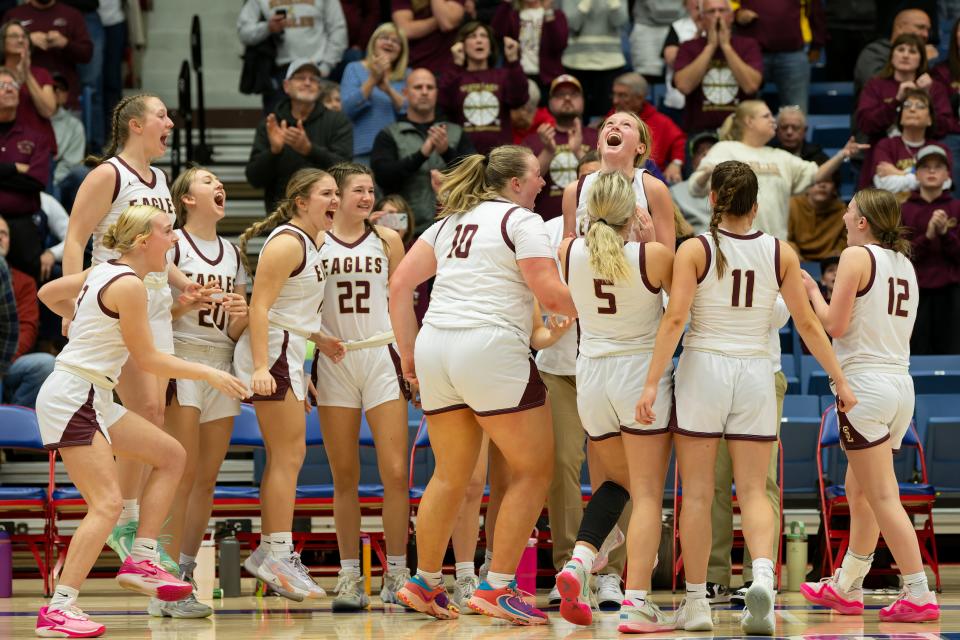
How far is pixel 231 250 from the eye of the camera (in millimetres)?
6988

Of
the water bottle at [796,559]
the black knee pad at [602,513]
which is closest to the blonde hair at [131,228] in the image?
the black knee pad at [602,513]

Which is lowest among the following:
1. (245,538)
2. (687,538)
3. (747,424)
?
(245,538)

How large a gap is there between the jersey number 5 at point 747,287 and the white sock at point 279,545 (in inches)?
96.4

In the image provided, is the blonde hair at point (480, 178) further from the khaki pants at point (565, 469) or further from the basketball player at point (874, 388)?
the basketball player at point (874, 388)

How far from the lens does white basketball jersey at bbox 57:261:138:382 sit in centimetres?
595

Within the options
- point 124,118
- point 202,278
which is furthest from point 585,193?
point 124,118

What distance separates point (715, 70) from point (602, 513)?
6296 mm

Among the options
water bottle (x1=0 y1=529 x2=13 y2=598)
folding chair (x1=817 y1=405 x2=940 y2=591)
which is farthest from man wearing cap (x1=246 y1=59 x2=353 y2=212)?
folding chair (x1=817 y1=405 x2=940 y2=591)

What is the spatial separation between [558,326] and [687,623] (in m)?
1.43

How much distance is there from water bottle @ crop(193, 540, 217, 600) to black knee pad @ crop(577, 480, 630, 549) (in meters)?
2.40

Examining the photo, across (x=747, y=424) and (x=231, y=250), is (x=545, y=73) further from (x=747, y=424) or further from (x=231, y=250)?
(x=747, y=424)

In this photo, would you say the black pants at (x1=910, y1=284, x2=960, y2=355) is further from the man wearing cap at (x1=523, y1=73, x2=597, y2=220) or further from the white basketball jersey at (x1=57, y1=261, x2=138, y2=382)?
the white basketball jersey at (x1=57, y1=261, x2=138, y2=382)

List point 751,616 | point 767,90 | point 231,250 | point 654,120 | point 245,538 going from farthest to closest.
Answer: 1. point 767,90
2. point 654,120
3. point 245,538
4. point 231,250
5. point 751,616

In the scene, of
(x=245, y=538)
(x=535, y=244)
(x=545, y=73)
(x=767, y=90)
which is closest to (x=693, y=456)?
(x=535, y=244)
